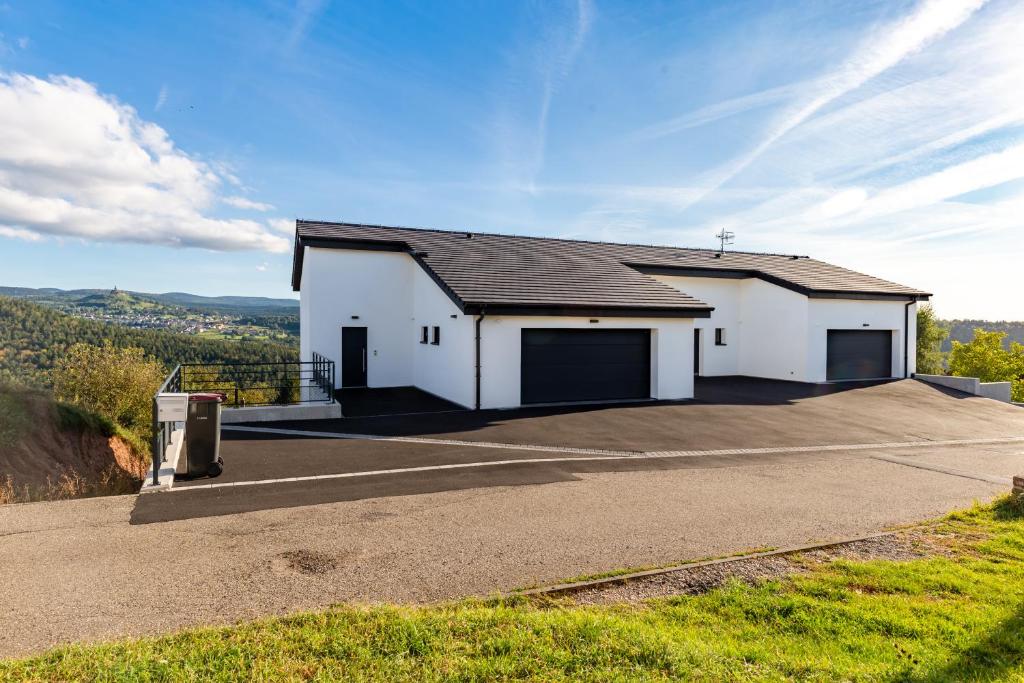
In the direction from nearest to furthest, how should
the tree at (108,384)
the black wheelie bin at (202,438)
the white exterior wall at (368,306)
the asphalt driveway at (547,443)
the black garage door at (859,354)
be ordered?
the asphalt driveway at (547,443), the black wheelie bin at (202,438), the tree at (108,384), the white exterior wall at (368,306), the black garage door at (859,354)

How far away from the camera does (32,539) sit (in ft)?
18.4

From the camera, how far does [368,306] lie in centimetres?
1956

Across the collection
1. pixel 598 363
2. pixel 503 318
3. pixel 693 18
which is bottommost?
pixel 598 363

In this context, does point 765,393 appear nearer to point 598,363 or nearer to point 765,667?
point 598,363

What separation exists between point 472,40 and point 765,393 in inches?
589

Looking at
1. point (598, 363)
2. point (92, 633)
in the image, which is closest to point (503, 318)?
point (598, 363)

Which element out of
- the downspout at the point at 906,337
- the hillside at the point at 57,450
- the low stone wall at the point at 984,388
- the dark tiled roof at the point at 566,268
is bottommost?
the hillside at the point at 57,450

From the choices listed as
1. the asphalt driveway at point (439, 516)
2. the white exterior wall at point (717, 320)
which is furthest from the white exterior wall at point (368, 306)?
the white exterior wall at point (717, 320)

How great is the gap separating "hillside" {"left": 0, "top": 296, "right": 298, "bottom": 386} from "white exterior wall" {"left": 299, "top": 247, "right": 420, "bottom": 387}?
8.45m

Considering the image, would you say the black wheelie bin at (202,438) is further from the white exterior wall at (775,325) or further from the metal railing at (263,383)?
the white exterior wall at (775,325)

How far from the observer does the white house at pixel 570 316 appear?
15.9m

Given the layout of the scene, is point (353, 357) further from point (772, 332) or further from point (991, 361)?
point (991, 361)

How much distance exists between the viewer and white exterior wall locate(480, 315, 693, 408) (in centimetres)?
1523

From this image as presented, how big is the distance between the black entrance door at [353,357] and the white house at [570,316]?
0.04 meters
